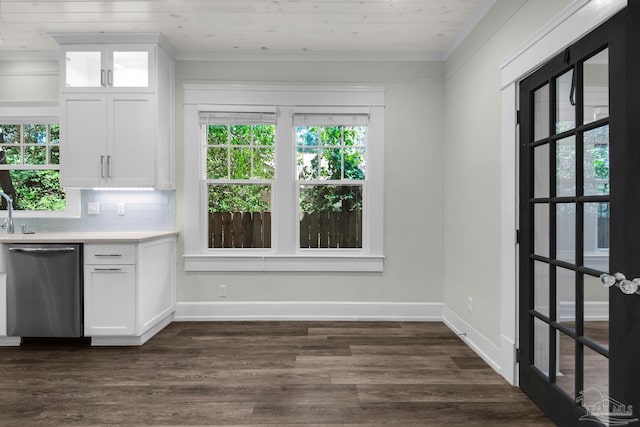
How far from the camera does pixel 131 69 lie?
13.1 ft

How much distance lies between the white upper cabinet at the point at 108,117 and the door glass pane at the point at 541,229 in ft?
10.4

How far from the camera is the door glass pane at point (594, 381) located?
1.87m

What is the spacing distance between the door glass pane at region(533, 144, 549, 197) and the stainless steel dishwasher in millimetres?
3483

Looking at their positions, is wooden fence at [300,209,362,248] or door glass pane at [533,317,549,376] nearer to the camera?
door glass pane at [533,317,549,376]

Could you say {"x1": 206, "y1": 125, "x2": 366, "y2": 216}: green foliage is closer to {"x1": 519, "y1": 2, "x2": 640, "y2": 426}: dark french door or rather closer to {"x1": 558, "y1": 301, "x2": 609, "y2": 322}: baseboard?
{"x1": 519, "y1": 2, "x2": 640, "y2": 426}: dark french door

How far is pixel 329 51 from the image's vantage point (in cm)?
423

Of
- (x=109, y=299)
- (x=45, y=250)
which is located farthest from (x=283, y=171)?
(x=45, y=250)

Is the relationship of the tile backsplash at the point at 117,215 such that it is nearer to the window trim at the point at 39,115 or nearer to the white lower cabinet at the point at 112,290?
the window trim at the point at 39,115

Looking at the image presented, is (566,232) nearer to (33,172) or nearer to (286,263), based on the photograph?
(286,263)

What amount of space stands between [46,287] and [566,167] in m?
3.87

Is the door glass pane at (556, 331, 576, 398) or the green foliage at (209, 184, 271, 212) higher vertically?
the green foliage at (209, 184, 271, 212)

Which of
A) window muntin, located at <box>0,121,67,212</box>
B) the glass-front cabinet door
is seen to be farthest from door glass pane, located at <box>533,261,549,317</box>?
window muntin, located at <box>0,121,67,212</box>

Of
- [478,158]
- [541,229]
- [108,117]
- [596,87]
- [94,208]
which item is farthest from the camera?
[94,208]

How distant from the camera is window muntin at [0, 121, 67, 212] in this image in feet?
14.2
